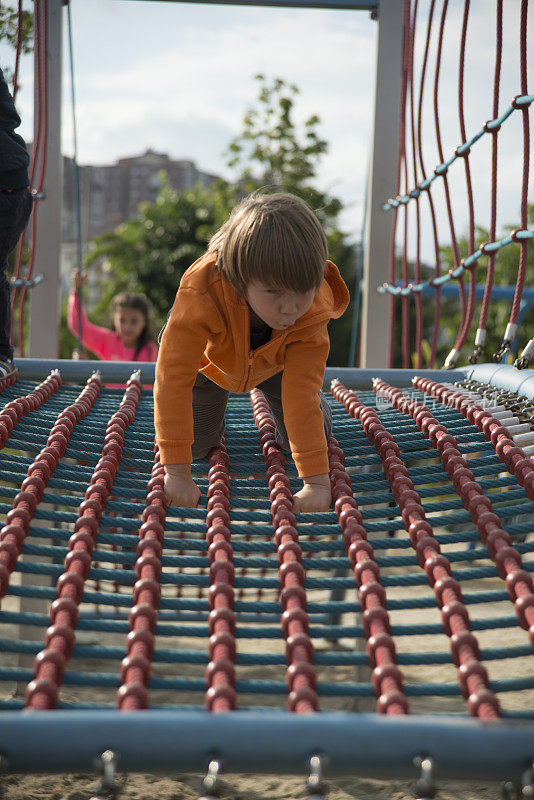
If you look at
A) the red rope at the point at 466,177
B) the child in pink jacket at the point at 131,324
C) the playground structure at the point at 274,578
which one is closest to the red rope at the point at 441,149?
the red rope at the point at 466,177

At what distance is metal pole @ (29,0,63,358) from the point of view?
345 cm

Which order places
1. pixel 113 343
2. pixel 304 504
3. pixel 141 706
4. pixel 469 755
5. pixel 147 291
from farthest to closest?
pixel 147 291 < pixel 113 343 < pixel 304 504 < pixel 141 706 < pixel 469 755

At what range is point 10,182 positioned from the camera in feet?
6.94

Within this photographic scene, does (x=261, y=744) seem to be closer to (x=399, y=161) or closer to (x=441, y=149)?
(x=441, y=149)

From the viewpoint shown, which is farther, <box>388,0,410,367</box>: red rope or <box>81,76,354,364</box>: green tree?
<box>81,76,354,364</box>: green tree

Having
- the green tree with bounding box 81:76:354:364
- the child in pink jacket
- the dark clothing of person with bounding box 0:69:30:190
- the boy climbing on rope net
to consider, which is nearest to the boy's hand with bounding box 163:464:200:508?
the boy climbing on rope net

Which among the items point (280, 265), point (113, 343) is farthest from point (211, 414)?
point (113, 343)

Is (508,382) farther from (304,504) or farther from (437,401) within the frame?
(304,504)

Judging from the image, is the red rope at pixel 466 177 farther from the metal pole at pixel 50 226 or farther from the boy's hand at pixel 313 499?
the metal pole at pixel 50 226

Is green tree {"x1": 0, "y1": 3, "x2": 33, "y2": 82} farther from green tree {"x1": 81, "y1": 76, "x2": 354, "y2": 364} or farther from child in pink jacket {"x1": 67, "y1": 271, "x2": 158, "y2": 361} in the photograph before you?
green tree {"x1": 81, "y1": 76, "x2": 354, "y2": 364}

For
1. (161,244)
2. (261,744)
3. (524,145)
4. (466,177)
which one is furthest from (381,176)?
(161,244)

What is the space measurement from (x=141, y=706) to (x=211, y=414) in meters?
0.94

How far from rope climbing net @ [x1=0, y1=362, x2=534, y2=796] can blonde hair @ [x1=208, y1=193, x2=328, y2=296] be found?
41 cm

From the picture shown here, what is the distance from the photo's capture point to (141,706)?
0.88m
